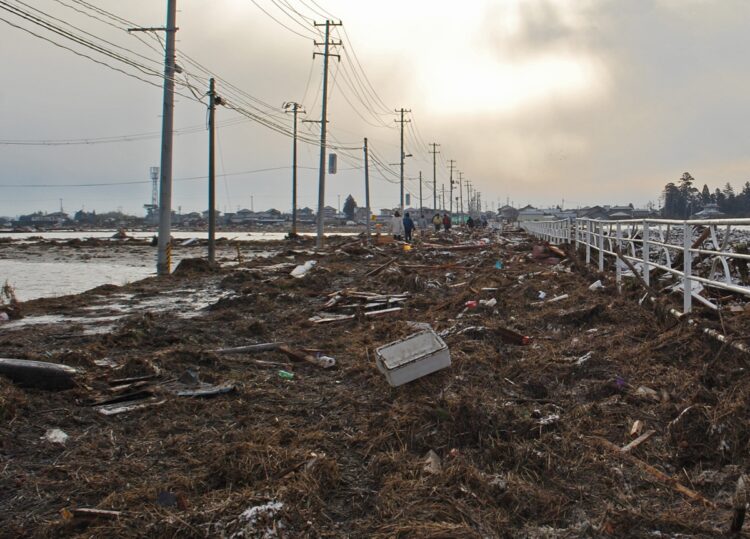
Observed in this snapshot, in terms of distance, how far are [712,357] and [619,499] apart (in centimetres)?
273

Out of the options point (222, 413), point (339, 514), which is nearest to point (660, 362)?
point (339, 514)

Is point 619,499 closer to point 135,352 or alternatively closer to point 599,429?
point 599,429

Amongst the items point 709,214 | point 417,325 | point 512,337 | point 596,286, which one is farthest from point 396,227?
point 709,214

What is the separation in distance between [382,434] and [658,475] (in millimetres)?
1889

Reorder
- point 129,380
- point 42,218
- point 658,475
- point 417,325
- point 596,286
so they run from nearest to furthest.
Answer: point 658,475 → point 129,380 → point 417,325 → point 596,286 → point 42,218

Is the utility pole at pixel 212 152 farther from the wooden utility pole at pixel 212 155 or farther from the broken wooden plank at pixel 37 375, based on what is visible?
the broken wooden plank at pixel 37 375

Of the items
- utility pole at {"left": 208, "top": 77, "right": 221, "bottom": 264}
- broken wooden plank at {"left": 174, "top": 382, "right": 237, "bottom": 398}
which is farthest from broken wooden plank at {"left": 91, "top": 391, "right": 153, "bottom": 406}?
utility pole at {"left": 208, "top": 77, "right": 221, "bottom": 264}

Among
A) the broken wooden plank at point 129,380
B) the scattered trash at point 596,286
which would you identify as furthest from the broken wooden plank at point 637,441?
the scattered trash at point 596,286

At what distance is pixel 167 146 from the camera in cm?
1967

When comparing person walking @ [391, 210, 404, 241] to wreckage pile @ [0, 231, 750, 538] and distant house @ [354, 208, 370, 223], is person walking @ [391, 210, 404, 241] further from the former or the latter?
distant house @ [354, 208, 370, 223]

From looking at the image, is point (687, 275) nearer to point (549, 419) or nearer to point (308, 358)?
point (549, 419)

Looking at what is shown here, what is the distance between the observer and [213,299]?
1383 centimetres

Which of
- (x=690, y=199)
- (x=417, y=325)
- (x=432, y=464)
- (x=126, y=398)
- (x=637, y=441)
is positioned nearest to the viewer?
(x=432, y=464)

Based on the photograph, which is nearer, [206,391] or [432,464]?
[432,464]
